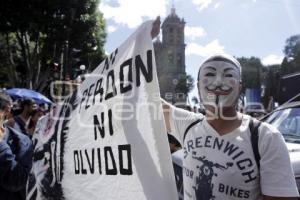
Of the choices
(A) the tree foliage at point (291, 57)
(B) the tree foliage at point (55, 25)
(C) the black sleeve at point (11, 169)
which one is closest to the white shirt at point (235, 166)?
(C) the black sleeve at point (11, 169)

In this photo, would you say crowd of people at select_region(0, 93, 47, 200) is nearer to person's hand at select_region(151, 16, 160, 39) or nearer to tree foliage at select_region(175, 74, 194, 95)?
person's hand at select_region(151, 16, 160, 39)

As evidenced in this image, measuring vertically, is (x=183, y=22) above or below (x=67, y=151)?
above

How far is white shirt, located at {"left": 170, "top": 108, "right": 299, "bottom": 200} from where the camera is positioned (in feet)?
6.38

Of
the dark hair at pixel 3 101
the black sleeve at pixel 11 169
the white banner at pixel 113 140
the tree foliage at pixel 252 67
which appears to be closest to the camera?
the white banner at pixel 113 140

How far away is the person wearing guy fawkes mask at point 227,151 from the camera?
1.95 metres

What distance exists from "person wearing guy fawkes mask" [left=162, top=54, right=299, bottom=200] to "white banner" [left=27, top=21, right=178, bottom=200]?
0.71ft

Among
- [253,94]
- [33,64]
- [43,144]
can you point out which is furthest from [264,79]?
[43,144]

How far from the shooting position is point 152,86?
2.60 metres

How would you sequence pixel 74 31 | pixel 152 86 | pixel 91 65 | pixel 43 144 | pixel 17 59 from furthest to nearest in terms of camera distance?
pixel 17 59, pixel 91 65, pixel 74 31, pixel 43 144, pixel 152 86

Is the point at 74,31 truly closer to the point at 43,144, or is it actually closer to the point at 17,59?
the point at 17,59

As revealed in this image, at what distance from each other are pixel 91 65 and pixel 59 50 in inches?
190

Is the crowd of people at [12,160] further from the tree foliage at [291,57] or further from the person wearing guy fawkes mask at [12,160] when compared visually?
the tree foliage at [291,57]

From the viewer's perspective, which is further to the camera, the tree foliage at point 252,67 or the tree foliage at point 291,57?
the tree foliage at point 252,67

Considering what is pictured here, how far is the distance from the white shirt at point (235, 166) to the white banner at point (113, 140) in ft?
0.76
